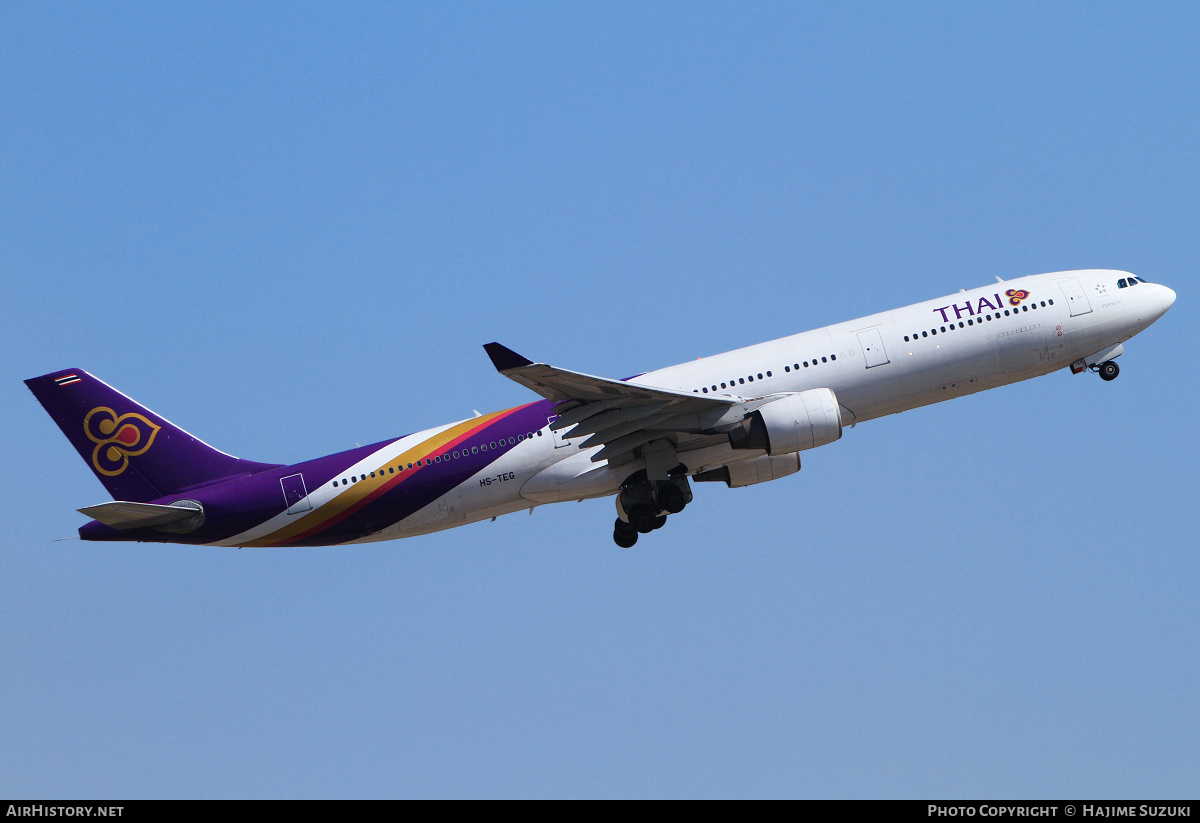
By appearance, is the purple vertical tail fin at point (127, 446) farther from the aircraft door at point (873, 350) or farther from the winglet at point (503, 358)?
the aircraft door at point (873, 350)

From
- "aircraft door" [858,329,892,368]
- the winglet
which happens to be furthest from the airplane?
the winglet

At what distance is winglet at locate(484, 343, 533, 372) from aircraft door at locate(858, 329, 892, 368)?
1035 cm

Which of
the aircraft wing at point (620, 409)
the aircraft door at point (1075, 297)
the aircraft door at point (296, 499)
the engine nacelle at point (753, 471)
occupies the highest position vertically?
the aircraft door at point (1075, 297)

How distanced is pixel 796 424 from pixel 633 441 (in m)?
4.80

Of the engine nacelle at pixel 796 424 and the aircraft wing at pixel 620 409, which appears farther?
the engine nacelle at pixel 796 424

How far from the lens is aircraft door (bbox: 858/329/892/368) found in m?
35.2

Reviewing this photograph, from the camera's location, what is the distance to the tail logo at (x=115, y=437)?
1478 inches

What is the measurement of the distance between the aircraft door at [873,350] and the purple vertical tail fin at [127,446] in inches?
720

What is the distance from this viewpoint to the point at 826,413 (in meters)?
34.1

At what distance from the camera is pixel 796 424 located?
33.9 m

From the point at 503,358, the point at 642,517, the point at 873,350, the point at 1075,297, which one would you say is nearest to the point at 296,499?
the point at 503,358

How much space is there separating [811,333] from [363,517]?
14513 mm

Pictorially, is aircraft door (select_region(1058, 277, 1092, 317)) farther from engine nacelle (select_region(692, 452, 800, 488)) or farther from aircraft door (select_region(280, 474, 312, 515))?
aircraft door (select_region(280, 474, 312, 515))

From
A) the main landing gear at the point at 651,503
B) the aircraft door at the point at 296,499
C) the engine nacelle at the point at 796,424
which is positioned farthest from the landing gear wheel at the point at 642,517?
the aircraft door at the point at 296,499
